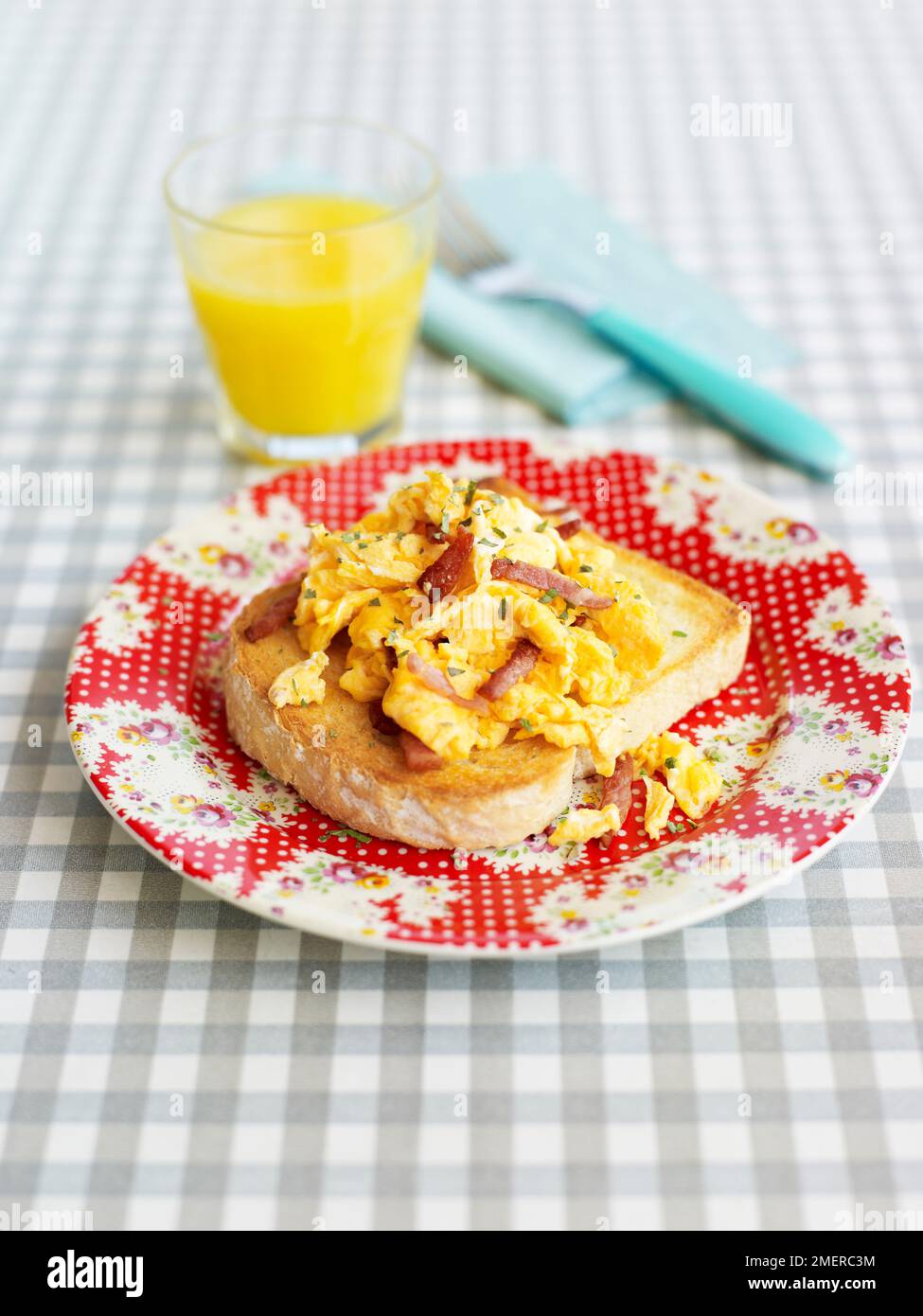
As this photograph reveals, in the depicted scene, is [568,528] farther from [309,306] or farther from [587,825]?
[309,306]

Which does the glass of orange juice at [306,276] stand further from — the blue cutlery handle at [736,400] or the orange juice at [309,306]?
the blue cutlery handle at [736,400]

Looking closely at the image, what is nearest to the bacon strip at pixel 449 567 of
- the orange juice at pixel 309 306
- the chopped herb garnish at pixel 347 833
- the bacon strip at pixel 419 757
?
the bacon strip at pixel 419 757

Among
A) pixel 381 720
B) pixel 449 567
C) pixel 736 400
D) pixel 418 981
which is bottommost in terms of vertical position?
pixel 418 981

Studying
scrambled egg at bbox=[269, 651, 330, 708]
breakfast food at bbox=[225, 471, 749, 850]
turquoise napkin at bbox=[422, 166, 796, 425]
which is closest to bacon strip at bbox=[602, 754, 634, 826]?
breakfast food at bbox=[225, 471, 749, 850]

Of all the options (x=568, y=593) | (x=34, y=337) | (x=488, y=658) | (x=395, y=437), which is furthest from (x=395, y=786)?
(x=34, y=337)

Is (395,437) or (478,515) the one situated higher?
(478,515)

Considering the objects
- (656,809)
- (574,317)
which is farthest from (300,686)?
(574,317)

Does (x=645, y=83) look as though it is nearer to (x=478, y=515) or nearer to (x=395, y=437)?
(x=395, y=437)
